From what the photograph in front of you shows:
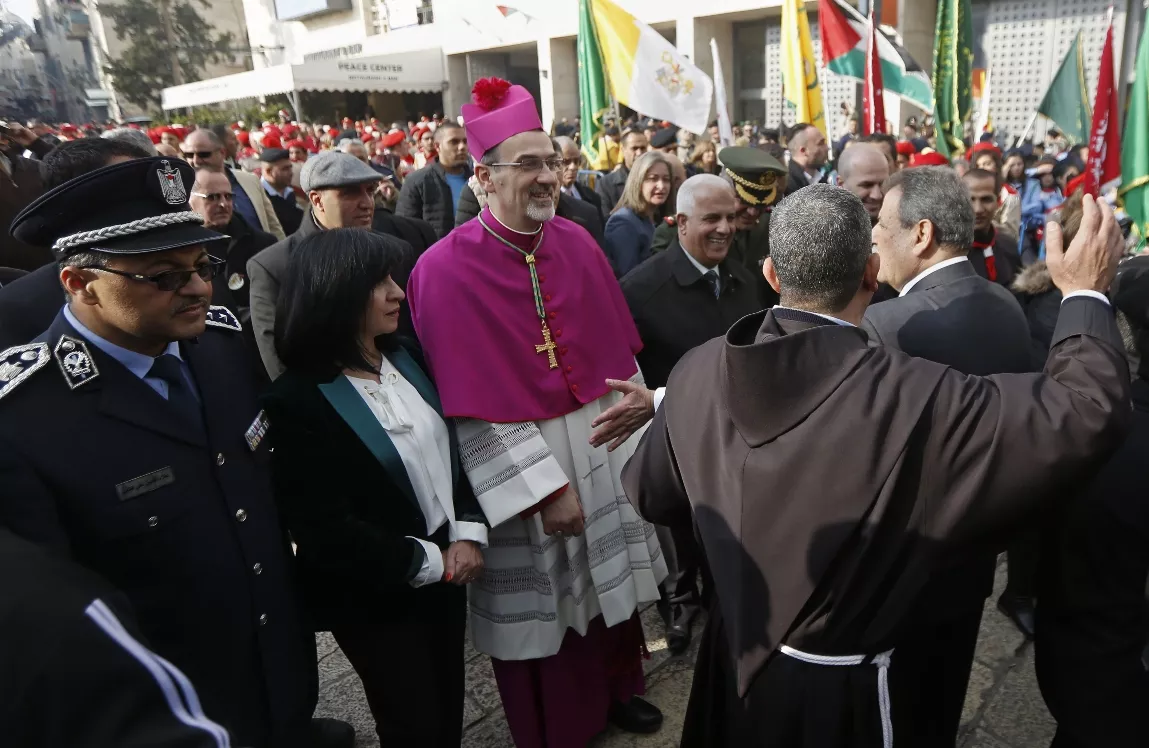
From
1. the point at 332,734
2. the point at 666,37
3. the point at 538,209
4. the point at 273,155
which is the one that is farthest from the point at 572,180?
the point at 666,37

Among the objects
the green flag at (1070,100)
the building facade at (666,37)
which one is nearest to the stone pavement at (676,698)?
the green flag at (1070,100)

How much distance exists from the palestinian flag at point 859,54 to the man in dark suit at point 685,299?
4143 mm

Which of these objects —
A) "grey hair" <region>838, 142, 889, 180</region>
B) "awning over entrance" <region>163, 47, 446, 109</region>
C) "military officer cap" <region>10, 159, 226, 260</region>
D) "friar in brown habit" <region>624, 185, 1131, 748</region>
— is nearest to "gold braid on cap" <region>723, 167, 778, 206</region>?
"grey hair" <region>838, 142, 889, 180</region>

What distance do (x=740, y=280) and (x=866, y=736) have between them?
2.09 metres

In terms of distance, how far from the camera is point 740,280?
3.27 metres

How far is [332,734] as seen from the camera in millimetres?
2678

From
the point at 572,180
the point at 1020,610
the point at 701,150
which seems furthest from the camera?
the point at 701,150

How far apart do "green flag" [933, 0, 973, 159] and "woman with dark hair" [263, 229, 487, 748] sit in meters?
5.50

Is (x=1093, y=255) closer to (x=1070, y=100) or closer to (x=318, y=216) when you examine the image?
(x=318, y=216)

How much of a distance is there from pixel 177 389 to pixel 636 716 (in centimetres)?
192

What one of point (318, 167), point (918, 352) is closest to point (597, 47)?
point (318, 167)

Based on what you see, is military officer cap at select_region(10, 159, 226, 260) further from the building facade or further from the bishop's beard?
the building facade

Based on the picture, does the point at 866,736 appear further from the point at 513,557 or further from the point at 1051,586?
the point at 513,557

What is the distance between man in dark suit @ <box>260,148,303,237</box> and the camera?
584 cm
